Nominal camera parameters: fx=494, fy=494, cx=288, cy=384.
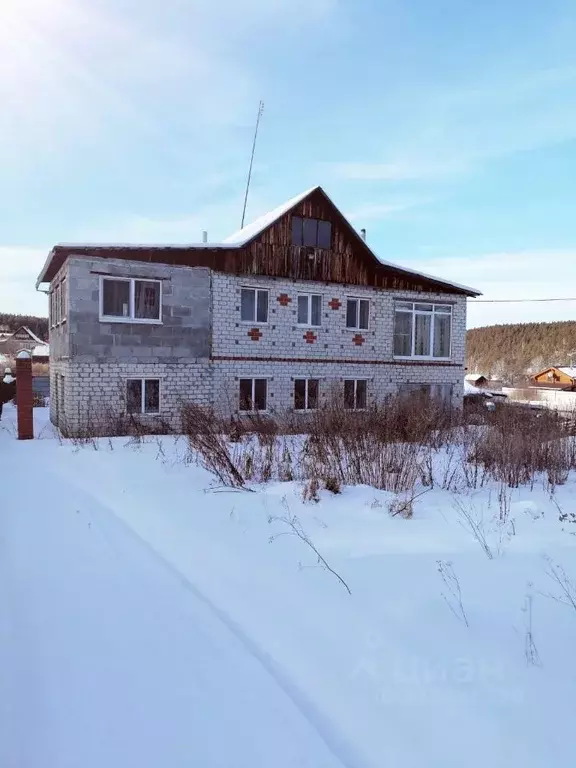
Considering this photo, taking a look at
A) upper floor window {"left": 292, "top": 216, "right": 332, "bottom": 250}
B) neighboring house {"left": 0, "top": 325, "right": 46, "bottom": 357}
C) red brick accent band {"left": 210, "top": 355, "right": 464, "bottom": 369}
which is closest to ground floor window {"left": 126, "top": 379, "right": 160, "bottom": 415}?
red brick accent band {"left": 210, "top": 355, "right": 464, "bottom": 369}

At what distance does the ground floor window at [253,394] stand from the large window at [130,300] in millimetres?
3279

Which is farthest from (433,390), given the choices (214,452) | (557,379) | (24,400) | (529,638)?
(557,379)

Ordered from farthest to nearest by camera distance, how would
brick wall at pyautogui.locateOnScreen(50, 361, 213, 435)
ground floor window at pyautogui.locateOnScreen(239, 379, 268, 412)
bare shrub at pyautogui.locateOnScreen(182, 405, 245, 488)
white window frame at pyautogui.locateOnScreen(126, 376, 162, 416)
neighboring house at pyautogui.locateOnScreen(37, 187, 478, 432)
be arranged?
ground floor window at pyautogui.locateOnScreen(239, 379, 268, 412) → white window frame at pyautogui.locateOnScreen(126, 376, 162, 416) → neighboring house at pyautogui.locateOnScreen(37, 187, 478, 432) → brick wall at pyautogui.locateOnScreen(50, 361, 213, 435) → bare shrub at pyautogui.locateOnScreen(182, 405, 245, 488)

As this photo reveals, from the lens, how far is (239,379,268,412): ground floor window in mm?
14906

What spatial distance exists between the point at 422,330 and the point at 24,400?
1287cm

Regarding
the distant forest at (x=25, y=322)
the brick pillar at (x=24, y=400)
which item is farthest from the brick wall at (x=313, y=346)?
the distant forest at (x=25, y=322)

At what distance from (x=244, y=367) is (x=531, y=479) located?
362 inches

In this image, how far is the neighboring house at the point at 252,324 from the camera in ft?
41.9

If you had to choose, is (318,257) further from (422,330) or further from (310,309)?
(422,330)

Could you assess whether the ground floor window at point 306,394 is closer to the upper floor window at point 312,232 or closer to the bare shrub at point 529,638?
the upper floor window at point 312,232

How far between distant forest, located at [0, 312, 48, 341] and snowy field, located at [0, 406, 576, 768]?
9206cm

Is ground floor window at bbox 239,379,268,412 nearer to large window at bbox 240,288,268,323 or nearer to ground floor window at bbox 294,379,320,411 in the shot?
ground floor window at bbox 294,379,320,411

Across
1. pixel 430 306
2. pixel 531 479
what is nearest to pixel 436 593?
pixel 531 479

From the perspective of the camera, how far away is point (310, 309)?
1589cm
